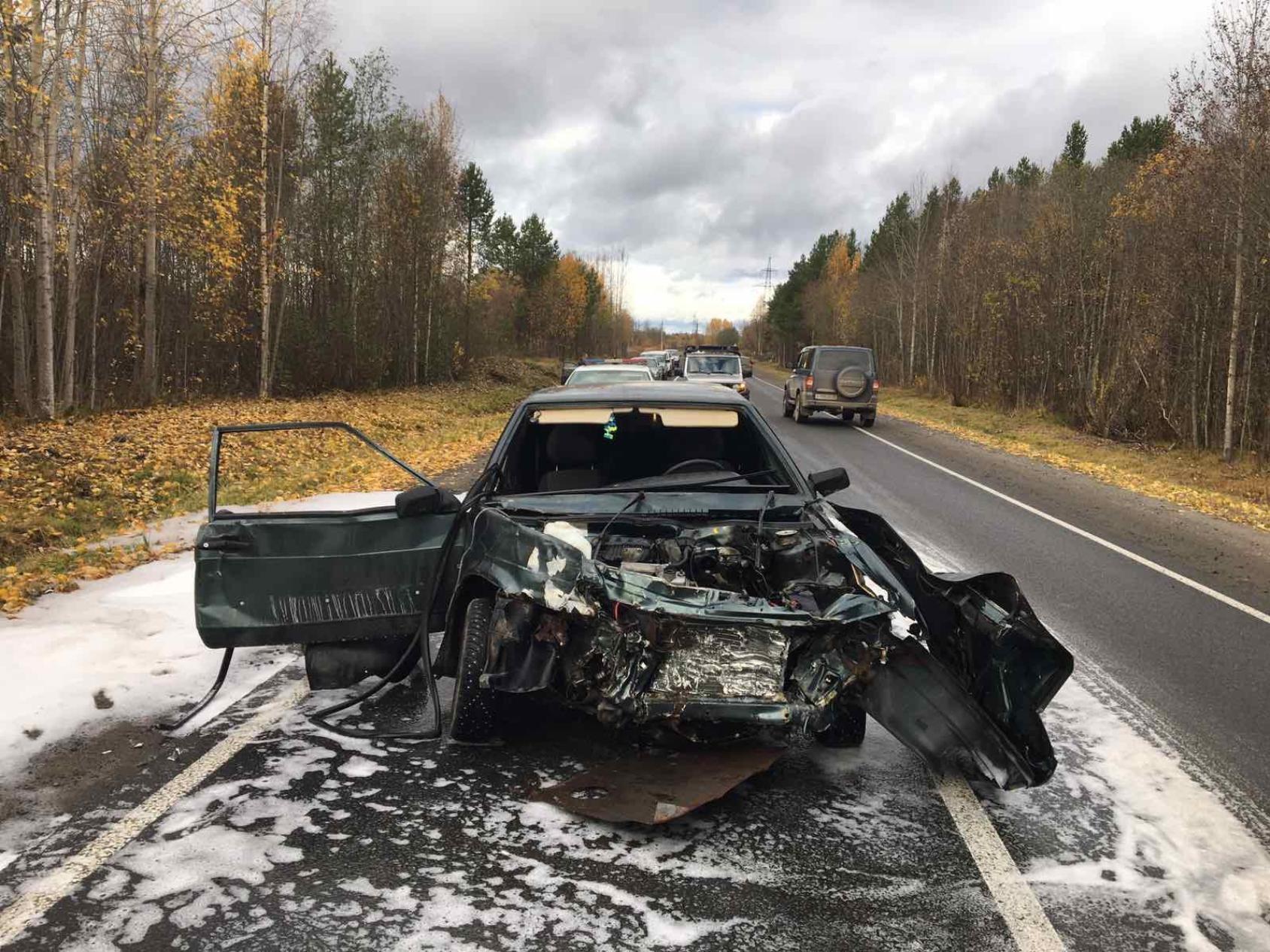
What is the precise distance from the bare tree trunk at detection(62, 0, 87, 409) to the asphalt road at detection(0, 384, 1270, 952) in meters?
16.3

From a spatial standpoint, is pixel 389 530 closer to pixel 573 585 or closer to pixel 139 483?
pixel 573 585

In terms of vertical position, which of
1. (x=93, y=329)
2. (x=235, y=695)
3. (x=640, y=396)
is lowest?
(x=235, y=695)

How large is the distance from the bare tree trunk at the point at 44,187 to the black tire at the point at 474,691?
15209 mm

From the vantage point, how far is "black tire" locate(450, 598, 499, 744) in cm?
346

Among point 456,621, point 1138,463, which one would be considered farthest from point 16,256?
point 1138,463

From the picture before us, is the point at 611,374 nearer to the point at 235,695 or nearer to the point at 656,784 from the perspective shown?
the point at 235,695

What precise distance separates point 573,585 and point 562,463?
223 cm

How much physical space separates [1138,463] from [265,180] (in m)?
21.1

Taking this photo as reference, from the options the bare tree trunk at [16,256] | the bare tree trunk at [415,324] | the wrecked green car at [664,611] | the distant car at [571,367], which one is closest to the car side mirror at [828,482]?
the wrecked green car at [664,611]

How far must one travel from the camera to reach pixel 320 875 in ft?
9.02

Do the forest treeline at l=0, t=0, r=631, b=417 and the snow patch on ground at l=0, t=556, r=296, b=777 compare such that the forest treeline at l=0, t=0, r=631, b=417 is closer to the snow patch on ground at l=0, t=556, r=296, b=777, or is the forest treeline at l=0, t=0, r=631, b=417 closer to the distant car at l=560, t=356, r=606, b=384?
the distant car at l=560, t=356, r=606, b=384

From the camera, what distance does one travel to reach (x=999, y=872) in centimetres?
283

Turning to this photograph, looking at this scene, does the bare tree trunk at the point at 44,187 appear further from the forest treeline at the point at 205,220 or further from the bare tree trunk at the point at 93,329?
the bare tree trunk at the point at 93,329

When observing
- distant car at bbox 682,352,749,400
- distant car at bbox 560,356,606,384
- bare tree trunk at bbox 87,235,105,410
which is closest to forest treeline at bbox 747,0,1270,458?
distant car at bbox 682,352,749,400
